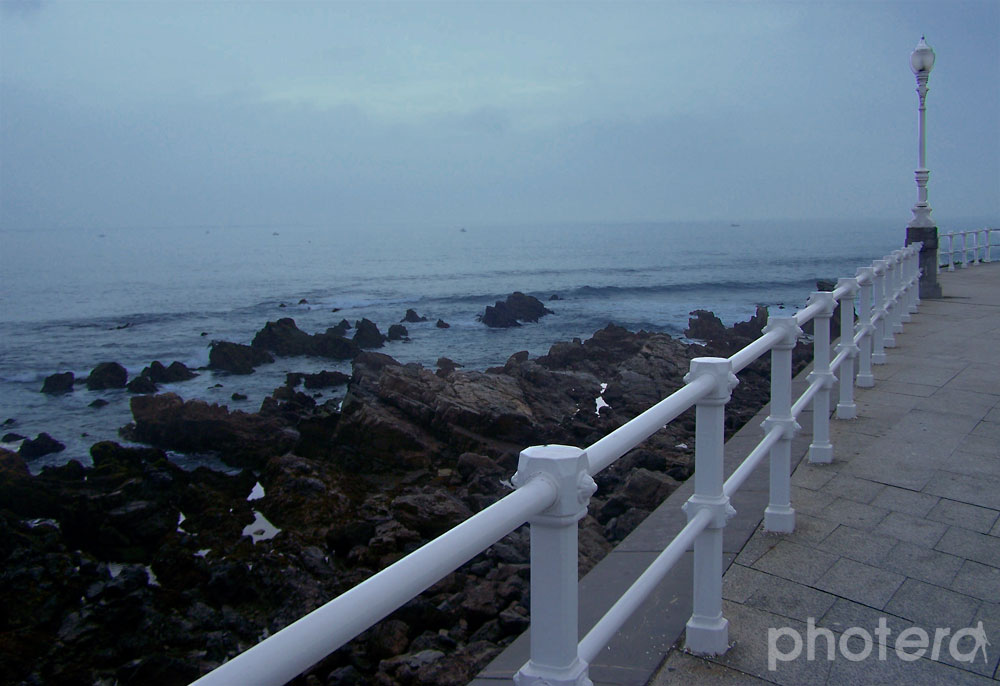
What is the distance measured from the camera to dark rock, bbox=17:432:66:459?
19891 mm

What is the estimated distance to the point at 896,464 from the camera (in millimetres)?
5625

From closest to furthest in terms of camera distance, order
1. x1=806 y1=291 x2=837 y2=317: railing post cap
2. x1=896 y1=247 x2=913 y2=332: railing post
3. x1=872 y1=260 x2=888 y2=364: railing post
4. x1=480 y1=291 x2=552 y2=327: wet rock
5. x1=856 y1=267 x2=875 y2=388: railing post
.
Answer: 1. x1=806 y1=291 x2=837 y2=317: railing post cap
2. x1=856 y1=267 x2=875 y2=388: railing post
3. x1=872 y1=260 x2=888 y2=364: railing post
4. x1=896 y1=247 x2=913 y2=332: railing post
5. x1=480 y1=291 x2=552 y2=327: wet rock

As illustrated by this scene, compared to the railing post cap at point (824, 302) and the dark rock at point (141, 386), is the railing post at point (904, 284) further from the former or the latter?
the dark rock at point (141, 386)

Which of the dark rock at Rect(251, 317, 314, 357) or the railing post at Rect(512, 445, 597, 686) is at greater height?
the railing post at Rect(512, 445, 597, 686)

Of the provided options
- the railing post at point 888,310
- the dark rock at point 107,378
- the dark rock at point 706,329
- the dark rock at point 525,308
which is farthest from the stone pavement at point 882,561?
the dark rock at point 525,308

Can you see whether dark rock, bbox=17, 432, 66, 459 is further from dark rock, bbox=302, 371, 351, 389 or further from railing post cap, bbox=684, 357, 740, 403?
railing post cap, bbox=684, 357, 740, 403

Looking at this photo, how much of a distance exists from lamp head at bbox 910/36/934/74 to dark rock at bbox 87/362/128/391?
25.2 m

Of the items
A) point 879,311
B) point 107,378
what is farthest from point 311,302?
point 879,311

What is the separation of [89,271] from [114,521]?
90868 millimetres

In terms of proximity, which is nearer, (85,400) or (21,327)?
(85,400)

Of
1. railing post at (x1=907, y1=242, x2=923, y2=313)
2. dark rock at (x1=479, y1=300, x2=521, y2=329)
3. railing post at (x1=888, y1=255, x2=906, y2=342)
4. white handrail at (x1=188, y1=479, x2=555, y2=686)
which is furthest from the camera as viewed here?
dark rock at (x1=479, y1=300, x2=521, y2=329)

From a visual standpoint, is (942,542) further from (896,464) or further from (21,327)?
(21,327)

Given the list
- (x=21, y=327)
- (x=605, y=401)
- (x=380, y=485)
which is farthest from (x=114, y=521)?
(x=21, y=327)

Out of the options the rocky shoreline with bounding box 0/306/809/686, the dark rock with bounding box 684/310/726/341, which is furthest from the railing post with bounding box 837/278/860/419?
the dark rock with bounding box 684/310/726/341
